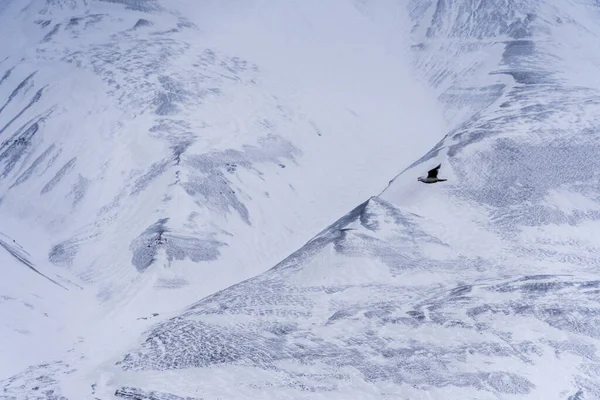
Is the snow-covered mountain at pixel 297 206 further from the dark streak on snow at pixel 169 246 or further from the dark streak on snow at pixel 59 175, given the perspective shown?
the dark streak on snow at pixel 59 175

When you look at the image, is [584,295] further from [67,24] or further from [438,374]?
[67,24]

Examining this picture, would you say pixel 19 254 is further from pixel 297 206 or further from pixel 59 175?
pixel 297 206

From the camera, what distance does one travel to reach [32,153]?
252 ft

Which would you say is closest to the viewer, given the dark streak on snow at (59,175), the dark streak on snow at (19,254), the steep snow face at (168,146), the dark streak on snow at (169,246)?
the steep snow face at (168,146)

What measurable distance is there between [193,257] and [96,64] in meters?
43.4

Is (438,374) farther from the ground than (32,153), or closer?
farther from the ground

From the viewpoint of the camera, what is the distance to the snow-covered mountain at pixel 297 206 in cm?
4044

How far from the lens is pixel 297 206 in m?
72.2

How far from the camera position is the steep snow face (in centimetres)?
5638

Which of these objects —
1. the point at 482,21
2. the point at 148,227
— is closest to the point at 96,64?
the point at 148,227

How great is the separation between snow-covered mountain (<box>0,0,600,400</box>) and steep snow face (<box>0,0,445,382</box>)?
32 centimetres

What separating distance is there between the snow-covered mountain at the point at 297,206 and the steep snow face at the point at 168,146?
0.32 m

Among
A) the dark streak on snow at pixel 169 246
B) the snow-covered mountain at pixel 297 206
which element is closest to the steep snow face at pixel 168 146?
the dark streak on snow at pixel 169 246

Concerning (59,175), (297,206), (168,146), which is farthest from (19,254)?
(297,206)
